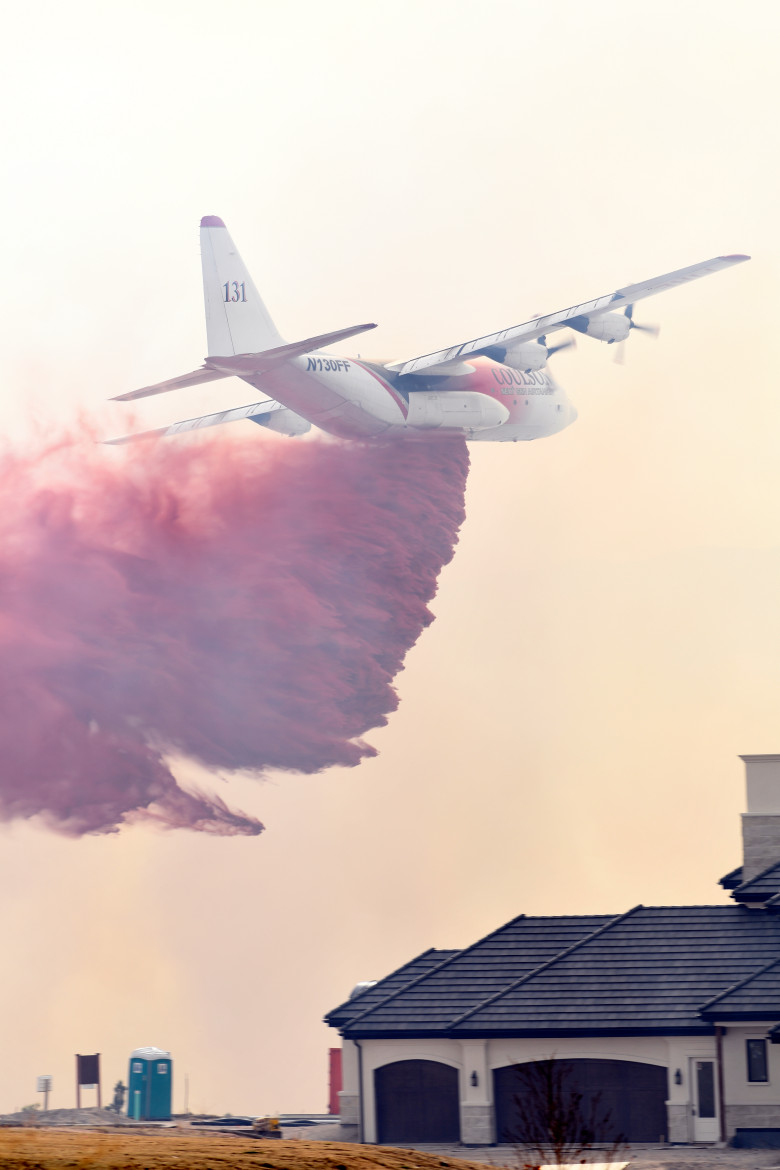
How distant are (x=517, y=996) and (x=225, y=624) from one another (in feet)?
55.2

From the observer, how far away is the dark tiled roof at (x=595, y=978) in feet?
176

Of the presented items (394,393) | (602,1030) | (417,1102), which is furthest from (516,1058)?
(394,393)

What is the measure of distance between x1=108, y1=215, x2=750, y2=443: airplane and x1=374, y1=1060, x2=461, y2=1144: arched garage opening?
70.7 feet

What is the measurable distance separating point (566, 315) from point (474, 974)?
83.5 feet

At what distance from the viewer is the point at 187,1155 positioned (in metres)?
36.7

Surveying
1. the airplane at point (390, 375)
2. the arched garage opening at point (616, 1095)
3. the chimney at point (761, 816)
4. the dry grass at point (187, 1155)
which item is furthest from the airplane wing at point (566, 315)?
the dry grass at point (187, 1155)

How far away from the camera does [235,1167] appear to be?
35.7 m

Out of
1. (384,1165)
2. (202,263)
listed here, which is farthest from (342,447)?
(384,1165)

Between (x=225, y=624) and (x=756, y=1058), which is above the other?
(x=225, y=624)

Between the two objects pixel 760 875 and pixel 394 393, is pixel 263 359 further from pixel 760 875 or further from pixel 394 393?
pixel 760 875

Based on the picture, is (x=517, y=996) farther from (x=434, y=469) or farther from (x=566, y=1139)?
(x=434, y=469)

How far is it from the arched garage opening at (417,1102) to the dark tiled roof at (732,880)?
10390 millimetres

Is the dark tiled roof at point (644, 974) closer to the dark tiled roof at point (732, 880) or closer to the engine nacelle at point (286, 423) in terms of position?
the dark tiled roof at point (732, 880)

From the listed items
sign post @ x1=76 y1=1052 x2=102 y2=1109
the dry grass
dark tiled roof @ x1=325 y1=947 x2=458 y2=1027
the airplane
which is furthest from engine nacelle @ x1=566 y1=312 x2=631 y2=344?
the dry grass
